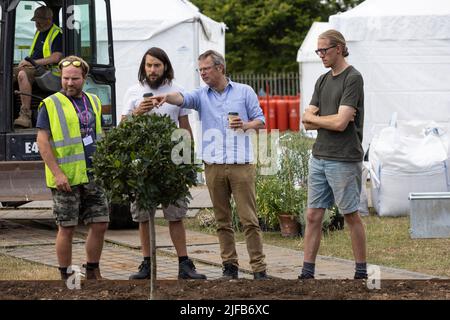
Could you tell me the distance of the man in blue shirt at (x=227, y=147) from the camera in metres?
7.88

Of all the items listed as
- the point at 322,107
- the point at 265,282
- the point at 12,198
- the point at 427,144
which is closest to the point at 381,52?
the point at 427,144

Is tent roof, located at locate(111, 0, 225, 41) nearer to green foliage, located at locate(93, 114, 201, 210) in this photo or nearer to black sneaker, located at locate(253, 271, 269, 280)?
black sneaker, located at locate(253, 271, 269, 280)

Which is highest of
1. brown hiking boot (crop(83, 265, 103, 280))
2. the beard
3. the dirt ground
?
the beard

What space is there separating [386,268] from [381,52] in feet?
29.8

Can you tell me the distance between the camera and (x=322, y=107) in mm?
7836

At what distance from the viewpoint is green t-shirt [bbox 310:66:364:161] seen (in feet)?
25.0

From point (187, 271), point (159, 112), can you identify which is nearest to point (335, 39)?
point (159, 112)

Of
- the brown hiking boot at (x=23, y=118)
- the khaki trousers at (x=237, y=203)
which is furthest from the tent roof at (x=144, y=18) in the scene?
the khaki trousers at (x=237, y=203)

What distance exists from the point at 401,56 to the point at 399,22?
1.94 ft

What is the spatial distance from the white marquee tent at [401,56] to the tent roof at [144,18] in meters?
2.52

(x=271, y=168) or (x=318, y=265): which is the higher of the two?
(x=271, y=168)

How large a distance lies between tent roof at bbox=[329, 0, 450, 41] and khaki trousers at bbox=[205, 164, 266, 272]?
370 inches

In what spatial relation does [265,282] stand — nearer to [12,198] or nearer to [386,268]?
[386,268]

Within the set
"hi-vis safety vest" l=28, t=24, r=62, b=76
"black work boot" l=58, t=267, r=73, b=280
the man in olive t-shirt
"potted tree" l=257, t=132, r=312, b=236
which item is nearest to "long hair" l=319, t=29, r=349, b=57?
the man in olive t-shirt
